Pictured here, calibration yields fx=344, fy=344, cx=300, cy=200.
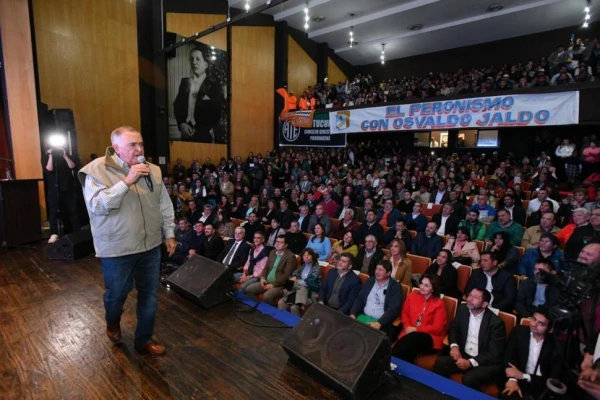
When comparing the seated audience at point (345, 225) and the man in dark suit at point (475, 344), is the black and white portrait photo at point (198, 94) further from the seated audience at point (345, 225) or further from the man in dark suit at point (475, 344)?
the man in dark suit at point (475, 344)

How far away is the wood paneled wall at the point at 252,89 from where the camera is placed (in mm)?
10633

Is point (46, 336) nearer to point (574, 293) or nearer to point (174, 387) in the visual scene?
point (174, 387)

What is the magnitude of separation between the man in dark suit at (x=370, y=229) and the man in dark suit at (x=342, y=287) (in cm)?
131

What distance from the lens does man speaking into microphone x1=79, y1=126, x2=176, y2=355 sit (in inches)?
67.0

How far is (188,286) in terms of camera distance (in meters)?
2.81

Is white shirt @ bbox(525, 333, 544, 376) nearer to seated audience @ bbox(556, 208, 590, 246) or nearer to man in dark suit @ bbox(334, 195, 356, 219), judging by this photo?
seated audience @ bbox(556, 208, 590, 246)

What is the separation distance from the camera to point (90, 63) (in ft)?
23.8

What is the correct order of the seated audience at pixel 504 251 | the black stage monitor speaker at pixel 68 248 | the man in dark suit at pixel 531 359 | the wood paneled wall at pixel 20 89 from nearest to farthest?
the man in dark suit at pixel 531 359
the seated audience at pixel 504 251
the black stage monitor speaker at pixel 68 248
the wood paneled wall at pixel 20 89

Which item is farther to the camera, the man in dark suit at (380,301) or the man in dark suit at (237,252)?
the man in dark suit at (237,252)

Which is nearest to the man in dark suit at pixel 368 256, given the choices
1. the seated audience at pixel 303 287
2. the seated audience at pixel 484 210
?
the seated audience at pixel 303 287

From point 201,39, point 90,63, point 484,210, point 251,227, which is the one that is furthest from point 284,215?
point 201,39

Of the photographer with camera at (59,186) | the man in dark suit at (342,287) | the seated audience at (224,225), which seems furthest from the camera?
the seated audience at (224,225)

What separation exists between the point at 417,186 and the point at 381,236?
93.4 inches

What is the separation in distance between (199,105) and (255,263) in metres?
7.03
